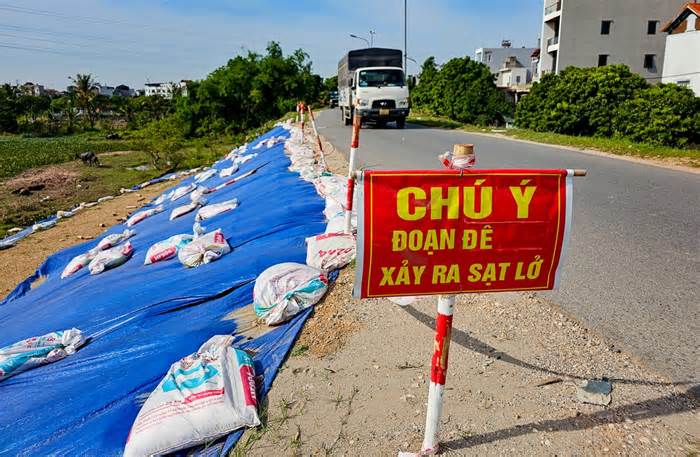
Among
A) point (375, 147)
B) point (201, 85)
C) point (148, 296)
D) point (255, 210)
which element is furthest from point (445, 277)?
point (201, 85)

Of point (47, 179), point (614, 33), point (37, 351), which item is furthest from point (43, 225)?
point (614, 33)

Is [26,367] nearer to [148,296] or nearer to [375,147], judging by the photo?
[148,296]

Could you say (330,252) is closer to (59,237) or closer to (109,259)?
(109,259)

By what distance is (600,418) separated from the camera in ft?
7.68

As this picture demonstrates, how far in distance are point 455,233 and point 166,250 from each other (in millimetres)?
4456

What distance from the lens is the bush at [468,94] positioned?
2797cm

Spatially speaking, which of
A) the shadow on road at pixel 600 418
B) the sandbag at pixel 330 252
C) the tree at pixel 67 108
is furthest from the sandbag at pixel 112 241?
the tree at pixel 67 108

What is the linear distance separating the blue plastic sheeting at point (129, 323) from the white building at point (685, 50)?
2588 centimetres

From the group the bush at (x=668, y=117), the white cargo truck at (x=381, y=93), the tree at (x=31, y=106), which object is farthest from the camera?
the tree at (x=31, y=106)

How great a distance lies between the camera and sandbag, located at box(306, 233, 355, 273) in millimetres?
4188

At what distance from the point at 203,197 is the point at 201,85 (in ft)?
118

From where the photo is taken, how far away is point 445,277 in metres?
1.99

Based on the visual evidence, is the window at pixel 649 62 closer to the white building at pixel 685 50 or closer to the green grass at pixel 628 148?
the white building at pixel 685 50

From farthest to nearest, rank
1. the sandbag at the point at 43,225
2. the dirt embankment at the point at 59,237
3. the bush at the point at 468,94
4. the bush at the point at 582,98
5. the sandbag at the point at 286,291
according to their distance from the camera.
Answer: the bush at the point at 468,94, the bush at the point at 582,98, the sandbag at the point at 43,225, the dirt embankment at the point at 59,237, the sandbag at the point at 286,291
